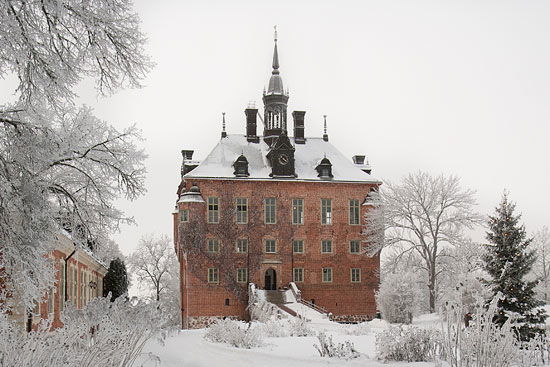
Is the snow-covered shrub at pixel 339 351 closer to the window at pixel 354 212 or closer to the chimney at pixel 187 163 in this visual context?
the window at pixel 354 212

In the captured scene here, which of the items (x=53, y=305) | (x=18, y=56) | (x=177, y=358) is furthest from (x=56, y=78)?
(x=53, y=305)

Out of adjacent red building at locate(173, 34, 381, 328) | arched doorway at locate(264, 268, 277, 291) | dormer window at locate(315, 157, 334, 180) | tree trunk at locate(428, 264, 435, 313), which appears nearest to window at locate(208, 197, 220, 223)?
adjacent red building at locate(173, 34, 381, 328)

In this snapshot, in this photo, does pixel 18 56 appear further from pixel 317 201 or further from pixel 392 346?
pixel 317 201

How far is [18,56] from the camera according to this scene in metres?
9.15

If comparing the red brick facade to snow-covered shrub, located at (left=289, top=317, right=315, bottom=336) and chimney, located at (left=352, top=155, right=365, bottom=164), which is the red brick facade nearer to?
chimney, located at (left=352, top=155, right=365, bottom=164)

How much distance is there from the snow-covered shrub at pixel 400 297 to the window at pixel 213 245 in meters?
10.6

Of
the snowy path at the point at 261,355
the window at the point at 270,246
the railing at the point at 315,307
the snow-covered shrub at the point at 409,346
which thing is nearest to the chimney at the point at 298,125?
the window at the point at 270,246

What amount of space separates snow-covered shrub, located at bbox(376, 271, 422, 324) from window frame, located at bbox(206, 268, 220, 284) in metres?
10.2

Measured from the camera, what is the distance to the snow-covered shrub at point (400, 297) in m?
35.8

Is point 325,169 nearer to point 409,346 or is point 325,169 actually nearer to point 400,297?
point 400,297

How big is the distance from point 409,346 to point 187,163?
32.0 meters

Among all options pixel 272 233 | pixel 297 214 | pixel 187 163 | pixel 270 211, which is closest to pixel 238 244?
pixel 272 233

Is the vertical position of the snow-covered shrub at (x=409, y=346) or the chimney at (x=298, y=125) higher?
the chimney at (x=298, y=125)

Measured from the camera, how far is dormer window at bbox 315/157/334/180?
43.7 m
